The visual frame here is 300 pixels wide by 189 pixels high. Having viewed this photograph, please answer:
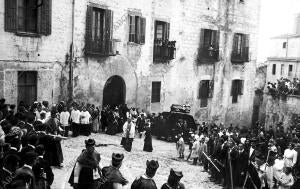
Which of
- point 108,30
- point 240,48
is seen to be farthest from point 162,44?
point 240,48

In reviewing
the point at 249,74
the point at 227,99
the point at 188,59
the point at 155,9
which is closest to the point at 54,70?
the point at 155,9

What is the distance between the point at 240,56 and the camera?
25.7 m

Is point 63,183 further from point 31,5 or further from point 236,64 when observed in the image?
point 236,64

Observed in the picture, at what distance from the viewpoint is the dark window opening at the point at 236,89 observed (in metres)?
26.0

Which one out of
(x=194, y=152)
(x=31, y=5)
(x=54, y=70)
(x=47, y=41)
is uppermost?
(x=31, y=5)

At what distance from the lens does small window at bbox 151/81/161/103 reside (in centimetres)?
2084

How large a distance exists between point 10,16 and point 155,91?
959 cm

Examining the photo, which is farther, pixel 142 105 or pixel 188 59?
pixel 188 59

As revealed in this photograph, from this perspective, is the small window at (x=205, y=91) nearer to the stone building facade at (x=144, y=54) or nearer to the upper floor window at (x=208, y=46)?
the stone building facade at (x=144, y=54)

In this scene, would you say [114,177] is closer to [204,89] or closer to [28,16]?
[28,16]

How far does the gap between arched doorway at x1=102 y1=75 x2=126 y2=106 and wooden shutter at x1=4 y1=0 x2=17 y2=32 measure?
5822 millimetres

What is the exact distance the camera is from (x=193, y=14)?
22.1m

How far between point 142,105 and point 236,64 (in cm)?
913

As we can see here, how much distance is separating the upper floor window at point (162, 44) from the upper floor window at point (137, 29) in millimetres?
1242
